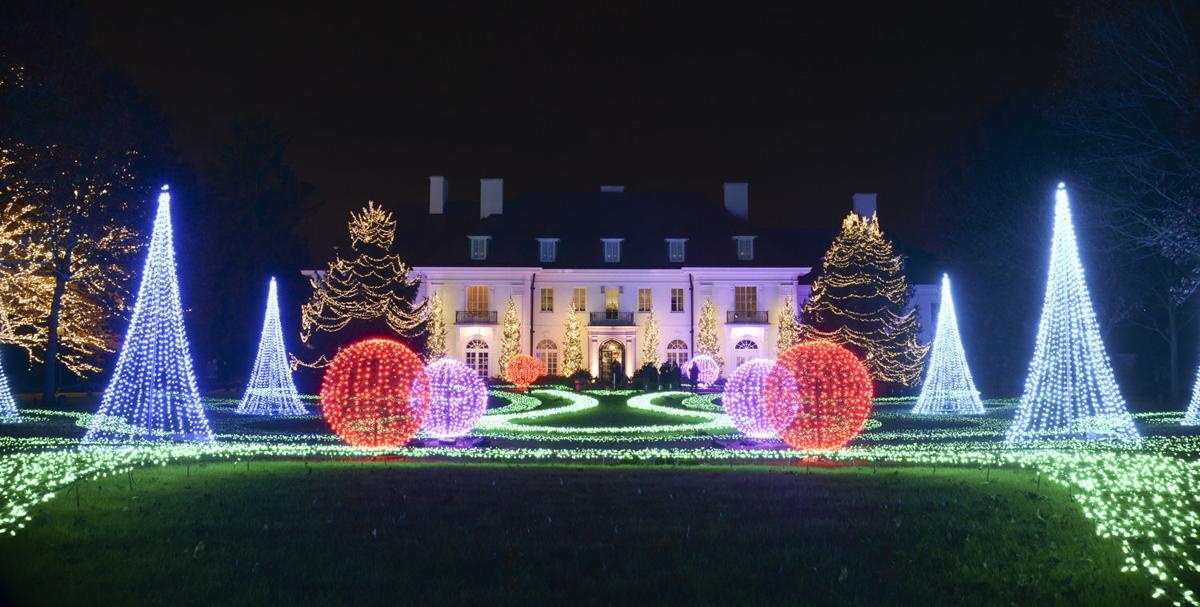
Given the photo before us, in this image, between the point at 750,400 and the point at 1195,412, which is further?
the point at 1195,412

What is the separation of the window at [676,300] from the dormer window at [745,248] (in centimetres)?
350

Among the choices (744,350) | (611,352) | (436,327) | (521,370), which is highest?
(436,327)

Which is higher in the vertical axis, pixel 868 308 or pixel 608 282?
pixel 608 282

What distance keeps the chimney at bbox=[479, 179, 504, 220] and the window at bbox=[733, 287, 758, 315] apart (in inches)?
521

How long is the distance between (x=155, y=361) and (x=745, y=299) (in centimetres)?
3379

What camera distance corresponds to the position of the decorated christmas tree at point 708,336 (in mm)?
44688

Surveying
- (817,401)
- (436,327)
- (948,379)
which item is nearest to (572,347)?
(436,327)

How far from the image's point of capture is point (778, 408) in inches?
553

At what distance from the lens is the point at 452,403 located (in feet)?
51.5

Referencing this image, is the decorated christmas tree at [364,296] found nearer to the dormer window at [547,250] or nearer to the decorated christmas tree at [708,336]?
the dormer window at [547,250]

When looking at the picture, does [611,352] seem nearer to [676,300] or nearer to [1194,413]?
[676,300]

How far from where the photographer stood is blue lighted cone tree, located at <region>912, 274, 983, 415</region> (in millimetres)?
24672

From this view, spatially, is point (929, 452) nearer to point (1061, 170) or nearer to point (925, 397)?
point (925, 397)

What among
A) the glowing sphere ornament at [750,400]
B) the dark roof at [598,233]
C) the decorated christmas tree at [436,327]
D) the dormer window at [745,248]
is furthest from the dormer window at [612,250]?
the glowing sphere ornament at [750,400]
